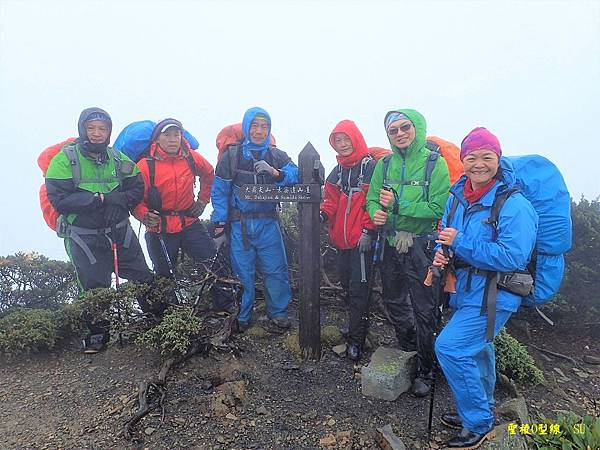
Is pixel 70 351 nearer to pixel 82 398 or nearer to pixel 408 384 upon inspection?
pixel 82 398

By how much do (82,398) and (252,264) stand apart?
2.98 metres

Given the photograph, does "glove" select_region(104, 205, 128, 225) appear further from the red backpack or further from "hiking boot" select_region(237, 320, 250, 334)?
"hiking boot" select_region(237, 320, 250, 334)

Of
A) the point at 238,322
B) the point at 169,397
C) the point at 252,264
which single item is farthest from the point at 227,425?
the point at 252,264

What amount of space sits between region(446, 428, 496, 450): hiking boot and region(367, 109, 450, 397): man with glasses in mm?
1015

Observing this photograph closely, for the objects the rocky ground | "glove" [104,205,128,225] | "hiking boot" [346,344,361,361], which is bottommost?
the rocky ground

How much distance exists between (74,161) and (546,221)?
612 centimetres

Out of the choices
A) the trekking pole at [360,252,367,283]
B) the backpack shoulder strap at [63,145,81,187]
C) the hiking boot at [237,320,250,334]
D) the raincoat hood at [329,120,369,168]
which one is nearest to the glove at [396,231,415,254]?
the trekking pole at [360,252,367,283]

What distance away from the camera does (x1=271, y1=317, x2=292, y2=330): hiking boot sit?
6848mm

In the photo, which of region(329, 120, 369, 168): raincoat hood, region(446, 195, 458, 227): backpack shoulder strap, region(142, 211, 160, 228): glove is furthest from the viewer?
region(142, 211, 160, 228): glove

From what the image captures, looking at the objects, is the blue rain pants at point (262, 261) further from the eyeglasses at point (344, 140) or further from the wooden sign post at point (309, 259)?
the eyeglasses at point (344, 140)

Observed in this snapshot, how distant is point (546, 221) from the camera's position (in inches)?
155

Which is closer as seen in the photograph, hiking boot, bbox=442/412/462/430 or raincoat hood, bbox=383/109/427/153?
hiking boot, bbox=442/412/462/430

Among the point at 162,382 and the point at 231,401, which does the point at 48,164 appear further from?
the point at 231,401

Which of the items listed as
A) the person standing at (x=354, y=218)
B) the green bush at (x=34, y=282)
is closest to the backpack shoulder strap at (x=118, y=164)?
the green bush at (x=34, y=282)
